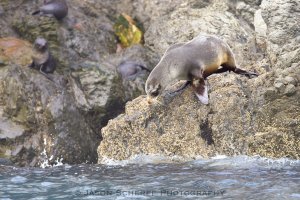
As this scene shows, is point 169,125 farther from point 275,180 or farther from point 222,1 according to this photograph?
point 222,1

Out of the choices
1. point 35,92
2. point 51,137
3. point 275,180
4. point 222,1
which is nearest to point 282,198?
point 275,180

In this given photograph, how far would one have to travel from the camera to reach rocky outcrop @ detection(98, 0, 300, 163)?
25.6ft

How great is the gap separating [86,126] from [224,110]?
3502 millimetres

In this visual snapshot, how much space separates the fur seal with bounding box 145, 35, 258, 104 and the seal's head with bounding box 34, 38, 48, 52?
11.7 feet

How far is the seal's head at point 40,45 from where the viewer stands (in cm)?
1184

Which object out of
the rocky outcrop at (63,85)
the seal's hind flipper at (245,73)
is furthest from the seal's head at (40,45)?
the seal's hind flipper at (245,73)

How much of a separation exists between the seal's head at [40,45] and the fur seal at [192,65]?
11.7 feet

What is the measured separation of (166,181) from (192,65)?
2.48m

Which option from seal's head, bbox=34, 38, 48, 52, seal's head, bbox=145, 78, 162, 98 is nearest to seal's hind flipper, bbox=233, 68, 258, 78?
seal's head, bbox=145, 78, 162, 98

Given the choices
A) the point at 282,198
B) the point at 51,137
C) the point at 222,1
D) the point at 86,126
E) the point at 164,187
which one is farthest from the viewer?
the point at 222,1

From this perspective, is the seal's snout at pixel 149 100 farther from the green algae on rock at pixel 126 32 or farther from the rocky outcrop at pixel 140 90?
the green algae on rock at pixel 126 32

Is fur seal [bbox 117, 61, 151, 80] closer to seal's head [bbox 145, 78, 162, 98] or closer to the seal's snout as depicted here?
seal's head [bbox 145, 78, 162, 98]

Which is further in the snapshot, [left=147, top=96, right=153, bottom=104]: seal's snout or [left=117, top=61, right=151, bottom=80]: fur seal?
[left=117, top=61, right=151, bottom=80]: fur seal

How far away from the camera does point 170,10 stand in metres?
13.3
